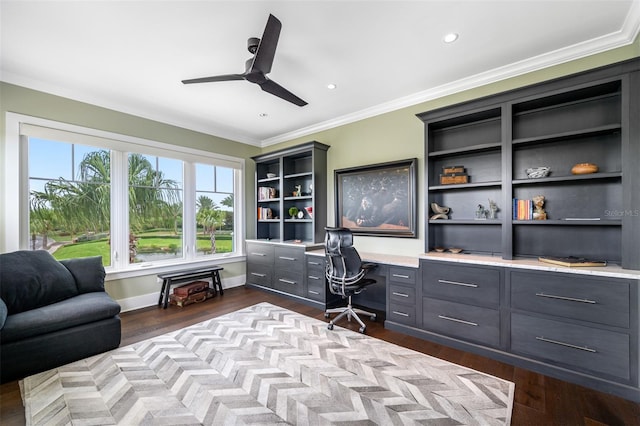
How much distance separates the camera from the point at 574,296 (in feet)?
6.83

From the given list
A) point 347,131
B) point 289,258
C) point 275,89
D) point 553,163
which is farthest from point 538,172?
point 289,258

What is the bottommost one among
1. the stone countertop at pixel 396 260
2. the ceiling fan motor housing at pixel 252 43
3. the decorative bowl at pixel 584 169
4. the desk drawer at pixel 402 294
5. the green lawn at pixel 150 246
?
the desk drawer at pixel 402 294

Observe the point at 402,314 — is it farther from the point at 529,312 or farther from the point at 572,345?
the point at 572,345

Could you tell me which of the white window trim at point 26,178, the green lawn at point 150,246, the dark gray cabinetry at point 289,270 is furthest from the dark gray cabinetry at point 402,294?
the green lawn at point 150,246

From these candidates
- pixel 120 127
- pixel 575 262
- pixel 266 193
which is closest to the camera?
pixel 575 262

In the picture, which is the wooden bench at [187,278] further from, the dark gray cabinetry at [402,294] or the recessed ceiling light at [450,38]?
the recessed ceiling light at [450,38]

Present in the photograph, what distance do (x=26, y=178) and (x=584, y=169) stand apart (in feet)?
18.5

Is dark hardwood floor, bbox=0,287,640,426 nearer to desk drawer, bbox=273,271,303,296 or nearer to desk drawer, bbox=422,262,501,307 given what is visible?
desk drawer, bbox=422,262,501,307

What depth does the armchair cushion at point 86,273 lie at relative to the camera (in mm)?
2852

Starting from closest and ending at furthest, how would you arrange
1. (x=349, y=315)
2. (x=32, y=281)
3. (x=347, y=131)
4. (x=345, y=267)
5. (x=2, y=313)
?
(x=2, y=313) → (x=32, y=281) → (x=345, y=267) → (x=349, y=315) → (x=347, y=131)

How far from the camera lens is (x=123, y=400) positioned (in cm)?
187

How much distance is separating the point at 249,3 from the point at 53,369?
332 centimetres

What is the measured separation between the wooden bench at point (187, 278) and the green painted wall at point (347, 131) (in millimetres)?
190

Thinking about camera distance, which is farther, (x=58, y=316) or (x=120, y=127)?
(x=120, y=127)
